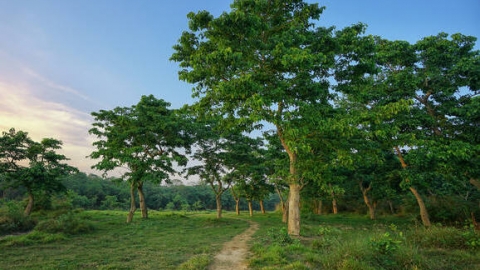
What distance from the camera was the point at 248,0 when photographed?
12.3m

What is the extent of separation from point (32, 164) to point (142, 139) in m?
10.5

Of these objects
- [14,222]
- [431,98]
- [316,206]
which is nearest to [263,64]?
[431,98]

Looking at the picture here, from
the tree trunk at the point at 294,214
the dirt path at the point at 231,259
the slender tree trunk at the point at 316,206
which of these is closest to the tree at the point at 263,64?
the tree trunk at the point at 294,214

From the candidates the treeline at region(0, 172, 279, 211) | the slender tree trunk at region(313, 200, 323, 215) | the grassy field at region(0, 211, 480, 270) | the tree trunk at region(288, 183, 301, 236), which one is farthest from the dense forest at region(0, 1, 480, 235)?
the treeline at region(0, 172, 279, 211)

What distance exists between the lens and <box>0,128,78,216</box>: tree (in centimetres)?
2347

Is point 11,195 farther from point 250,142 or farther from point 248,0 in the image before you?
point 248,0

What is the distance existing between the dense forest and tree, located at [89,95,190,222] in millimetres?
117

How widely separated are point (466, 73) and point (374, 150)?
10333 millimetres

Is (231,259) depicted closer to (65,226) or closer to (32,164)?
(65,226)

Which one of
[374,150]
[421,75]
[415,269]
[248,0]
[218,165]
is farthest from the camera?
[218,165]

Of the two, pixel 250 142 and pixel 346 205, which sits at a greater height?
pixel 250 142

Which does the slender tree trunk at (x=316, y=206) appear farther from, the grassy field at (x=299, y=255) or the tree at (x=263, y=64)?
the grassy field at (x=299, y=255)

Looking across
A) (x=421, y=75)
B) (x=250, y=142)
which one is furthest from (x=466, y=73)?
(x=250, y=142)

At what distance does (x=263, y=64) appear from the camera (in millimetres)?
13219
